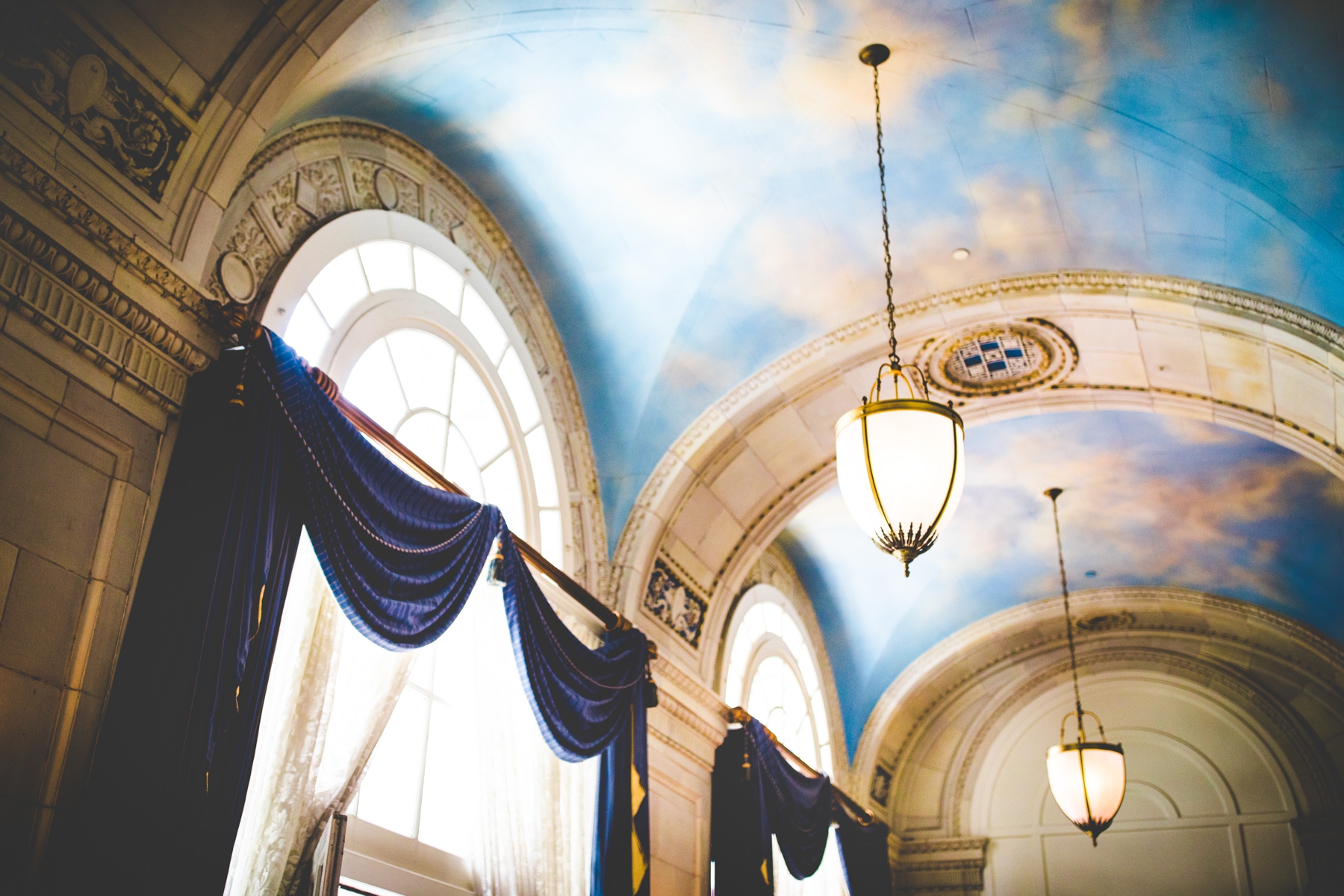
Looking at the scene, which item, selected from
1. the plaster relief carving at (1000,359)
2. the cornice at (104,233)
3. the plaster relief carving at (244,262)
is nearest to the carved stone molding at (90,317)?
the cornice at (104,233)

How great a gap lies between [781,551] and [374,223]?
17.7 ft

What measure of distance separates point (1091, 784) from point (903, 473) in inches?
211

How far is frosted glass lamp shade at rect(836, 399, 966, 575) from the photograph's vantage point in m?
4.34

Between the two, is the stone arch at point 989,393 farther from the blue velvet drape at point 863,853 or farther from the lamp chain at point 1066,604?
the blue velvet drape at point 863,853

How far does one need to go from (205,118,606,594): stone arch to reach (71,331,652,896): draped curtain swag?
0.46m

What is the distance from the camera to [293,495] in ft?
12.4

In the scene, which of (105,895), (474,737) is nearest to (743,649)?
(474,737)

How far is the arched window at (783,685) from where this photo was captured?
8.44m

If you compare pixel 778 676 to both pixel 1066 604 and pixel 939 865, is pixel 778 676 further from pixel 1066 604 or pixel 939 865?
pixel 939 865

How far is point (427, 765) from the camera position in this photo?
4930 millimetres

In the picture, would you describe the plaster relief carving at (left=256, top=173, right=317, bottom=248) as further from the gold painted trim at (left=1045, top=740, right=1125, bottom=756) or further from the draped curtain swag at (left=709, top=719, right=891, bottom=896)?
the gold painted trim at (left=1045, top=740, right=1125, bottom=756)

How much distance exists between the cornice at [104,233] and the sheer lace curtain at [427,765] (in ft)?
3.08

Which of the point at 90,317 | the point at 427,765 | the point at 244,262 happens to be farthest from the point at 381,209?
the point at 427,765

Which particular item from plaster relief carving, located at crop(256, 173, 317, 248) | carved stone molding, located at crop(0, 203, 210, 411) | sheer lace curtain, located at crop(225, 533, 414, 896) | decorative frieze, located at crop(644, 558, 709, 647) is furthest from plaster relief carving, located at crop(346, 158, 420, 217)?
decorative frieze, located at crop(644, 558, 709, 647)
